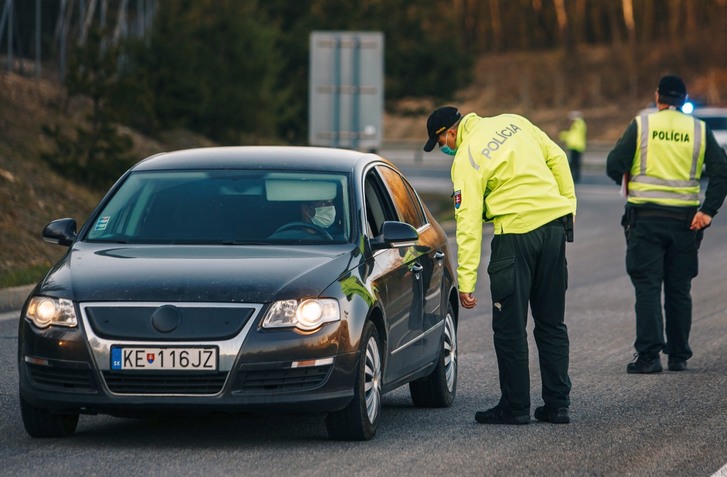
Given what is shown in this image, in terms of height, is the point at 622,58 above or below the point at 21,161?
below

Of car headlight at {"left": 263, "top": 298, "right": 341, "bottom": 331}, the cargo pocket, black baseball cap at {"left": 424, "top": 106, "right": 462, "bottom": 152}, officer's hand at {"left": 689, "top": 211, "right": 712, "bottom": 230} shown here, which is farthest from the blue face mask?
officer's hand at {"left": 689, "top": 211, "right": 712, "bottom": 230}

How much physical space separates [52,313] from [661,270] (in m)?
4.74

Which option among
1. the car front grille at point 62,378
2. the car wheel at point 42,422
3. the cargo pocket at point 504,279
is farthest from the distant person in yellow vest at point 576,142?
the car front grille at point 62,378

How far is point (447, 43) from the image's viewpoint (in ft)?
164

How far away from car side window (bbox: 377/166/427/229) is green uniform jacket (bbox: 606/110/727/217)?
1658 mm

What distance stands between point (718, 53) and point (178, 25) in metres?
62.0

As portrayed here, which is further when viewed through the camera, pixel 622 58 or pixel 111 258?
pixel 622 58

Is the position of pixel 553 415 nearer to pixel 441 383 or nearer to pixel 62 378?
pixel 441 383

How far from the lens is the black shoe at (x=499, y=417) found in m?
8.27

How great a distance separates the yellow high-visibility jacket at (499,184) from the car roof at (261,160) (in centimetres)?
71

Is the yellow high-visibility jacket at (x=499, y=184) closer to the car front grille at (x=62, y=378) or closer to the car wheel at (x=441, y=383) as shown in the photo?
the car wheel at (x=441, y=383)

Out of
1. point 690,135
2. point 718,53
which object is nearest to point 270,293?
point 690,135

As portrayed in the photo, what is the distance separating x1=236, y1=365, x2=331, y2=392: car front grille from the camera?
23.2 ft

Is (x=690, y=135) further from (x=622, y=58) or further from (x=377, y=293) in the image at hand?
(x=622, y=58)
